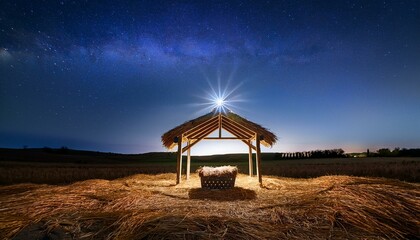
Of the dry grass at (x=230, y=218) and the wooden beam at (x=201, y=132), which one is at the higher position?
the wooden beam at (x=201, y=132)

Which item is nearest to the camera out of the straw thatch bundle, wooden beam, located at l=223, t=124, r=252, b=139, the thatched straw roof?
the straw thatch bundle

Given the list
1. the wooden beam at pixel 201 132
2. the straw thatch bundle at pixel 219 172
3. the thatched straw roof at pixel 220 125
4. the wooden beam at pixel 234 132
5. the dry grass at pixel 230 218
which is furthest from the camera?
the wooden beam at pixel 201 132

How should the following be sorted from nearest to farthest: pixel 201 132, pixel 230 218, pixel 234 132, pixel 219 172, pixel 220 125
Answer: pixel 230 218 < pixel 219 172 < pixel 220 125 < pixel 234 132 < pixel 201 132

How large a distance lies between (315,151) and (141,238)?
2012 inches

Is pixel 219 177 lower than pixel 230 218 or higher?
higher

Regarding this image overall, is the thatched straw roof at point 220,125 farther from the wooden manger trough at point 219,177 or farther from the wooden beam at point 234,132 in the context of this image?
the wooden manger trough at point 219,177

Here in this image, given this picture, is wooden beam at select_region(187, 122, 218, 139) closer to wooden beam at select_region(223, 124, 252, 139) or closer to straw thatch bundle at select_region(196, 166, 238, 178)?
wooden beam at select_region(223, 124, 252, 139)

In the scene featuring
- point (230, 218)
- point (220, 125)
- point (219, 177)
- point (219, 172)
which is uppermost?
point (220, 125)

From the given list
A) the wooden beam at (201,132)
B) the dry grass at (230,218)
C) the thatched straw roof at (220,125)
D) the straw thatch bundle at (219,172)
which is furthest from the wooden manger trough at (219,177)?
the wooden beam at (201,132)

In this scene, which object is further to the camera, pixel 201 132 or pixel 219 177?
pixel 201 132

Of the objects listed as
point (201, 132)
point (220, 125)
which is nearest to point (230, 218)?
point (220, 125)

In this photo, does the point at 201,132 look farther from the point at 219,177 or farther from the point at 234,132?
the point at 219,177

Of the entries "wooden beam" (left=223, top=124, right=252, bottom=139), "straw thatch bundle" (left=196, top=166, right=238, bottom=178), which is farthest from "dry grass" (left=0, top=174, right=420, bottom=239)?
"wooden beam" (left=223, top=124, right=252, bottom=139)

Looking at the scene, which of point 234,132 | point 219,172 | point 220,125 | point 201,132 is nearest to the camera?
point 219,172
